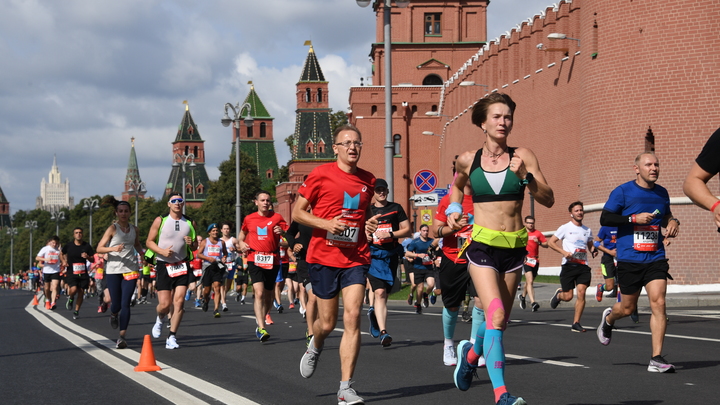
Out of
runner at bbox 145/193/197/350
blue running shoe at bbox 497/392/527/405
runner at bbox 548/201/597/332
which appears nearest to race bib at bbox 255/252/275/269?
runner at bbox 145/193/197/350

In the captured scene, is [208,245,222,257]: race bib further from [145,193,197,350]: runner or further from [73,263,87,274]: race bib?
[145,193,197,350]: runner

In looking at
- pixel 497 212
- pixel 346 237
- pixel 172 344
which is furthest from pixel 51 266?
pixel 497 212

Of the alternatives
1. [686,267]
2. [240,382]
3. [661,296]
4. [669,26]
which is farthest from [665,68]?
[240,382]

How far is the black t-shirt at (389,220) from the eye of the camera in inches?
472

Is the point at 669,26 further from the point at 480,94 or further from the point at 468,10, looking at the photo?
the point at 468,10

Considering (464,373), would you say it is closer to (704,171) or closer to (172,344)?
(704,171)

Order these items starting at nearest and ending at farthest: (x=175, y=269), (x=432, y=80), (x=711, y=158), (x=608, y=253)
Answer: (x=711, y=158), (x=175, y=269), (x=608, y=253), (x=432, y=80)

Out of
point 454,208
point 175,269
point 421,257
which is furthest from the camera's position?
point 421,257

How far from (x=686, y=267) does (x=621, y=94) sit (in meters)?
6.20

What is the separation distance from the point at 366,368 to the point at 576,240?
628 centimetres

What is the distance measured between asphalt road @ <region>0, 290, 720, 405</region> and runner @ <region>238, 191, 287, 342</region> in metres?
0.68

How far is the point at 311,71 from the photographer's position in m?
150

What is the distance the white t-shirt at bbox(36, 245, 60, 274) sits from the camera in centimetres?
2634

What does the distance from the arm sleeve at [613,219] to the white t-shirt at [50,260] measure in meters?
19.0
